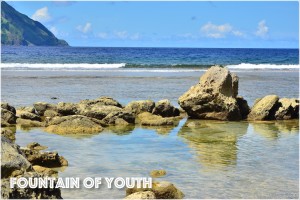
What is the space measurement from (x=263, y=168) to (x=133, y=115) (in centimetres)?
675

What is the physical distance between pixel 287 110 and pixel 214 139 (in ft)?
17.7

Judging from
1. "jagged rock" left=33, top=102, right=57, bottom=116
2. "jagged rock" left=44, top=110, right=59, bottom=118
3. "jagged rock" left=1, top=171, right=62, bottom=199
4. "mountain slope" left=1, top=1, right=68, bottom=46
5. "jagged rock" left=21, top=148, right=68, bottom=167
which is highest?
"mountain slope" left=1, top=1, right=68, bottom=46

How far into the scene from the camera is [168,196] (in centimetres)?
824

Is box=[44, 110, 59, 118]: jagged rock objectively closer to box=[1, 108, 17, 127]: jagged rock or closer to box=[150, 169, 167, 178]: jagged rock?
box=[1, 108, 17, 127]: jagged rock

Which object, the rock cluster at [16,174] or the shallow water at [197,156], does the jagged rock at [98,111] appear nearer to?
the shallow water at [197,156]

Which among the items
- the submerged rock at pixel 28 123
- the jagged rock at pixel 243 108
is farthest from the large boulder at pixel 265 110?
the submerged rock at pixel 28 123

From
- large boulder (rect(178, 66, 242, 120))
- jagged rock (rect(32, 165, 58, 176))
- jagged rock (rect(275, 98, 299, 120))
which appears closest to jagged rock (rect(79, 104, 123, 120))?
large boulder (rect(178, 66, 242, 120))

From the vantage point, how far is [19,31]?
181 metres

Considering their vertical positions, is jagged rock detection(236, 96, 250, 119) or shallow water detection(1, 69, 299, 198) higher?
jagged rock detection(236, 96, 250, 119)

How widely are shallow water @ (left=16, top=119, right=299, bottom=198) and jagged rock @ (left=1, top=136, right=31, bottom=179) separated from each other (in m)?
1.14

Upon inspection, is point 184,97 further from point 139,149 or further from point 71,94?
point 71,94

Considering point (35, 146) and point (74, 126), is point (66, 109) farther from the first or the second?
point (35, 146)

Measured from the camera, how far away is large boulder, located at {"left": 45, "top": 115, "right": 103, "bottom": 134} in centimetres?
1403

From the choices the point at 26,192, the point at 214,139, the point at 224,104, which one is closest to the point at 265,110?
the point at 224,104
